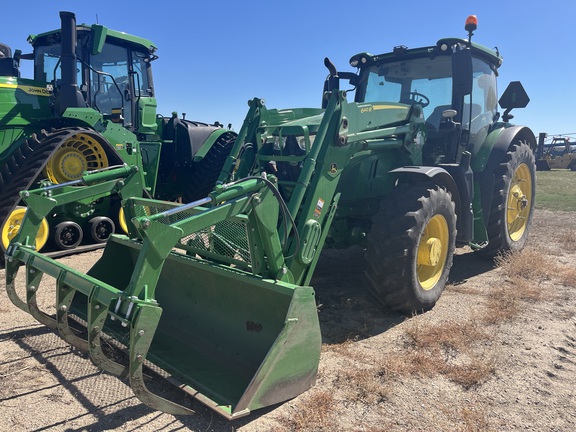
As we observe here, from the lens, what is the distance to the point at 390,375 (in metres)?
3.38

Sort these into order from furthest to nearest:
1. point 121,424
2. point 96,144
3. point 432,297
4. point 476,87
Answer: point 96,144
point 476,87
point 432,297
point 121,424

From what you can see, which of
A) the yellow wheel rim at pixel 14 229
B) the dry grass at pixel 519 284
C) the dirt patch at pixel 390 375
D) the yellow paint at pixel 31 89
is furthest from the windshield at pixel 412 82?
the yellow paint at pixel 31 89

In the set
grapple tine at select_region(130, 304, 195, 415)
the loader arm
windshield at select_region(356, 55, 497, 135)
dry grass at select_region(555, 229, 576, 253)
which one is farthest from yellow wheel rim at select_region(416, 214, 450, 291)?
dry grass at select_region(555, 229, 576, 253)

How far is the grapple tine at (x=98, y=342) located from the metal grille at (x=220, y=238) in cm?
83

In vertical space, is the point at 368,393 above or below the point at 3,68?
below

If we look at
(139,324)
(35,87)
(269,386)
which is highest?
(35,87)

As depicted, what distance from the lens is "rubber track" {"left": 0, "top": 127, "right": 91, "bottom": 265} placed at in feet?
20.4

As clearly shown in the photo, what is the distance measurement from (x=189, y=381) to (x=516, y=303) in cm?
335

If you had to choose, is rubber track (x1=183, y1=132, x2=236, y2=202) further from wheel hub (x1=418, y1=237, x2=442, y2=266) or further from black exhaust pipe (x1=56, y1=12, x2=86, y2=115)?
wheel hub (x1=418, y1=237, x2=442, y2=266)

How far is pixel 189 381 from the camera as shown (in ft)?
10.3

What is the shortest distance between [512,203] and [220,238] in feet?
15.7

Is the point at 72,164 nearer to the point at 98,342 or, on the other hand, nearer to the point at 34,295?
the point at 34,295

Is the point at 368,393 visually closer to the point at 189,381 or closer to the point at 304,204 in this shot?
the point at 189,381

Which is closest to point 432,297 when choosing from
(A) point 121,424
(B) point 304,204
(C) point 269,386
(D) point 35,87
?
(B) point 304,204
